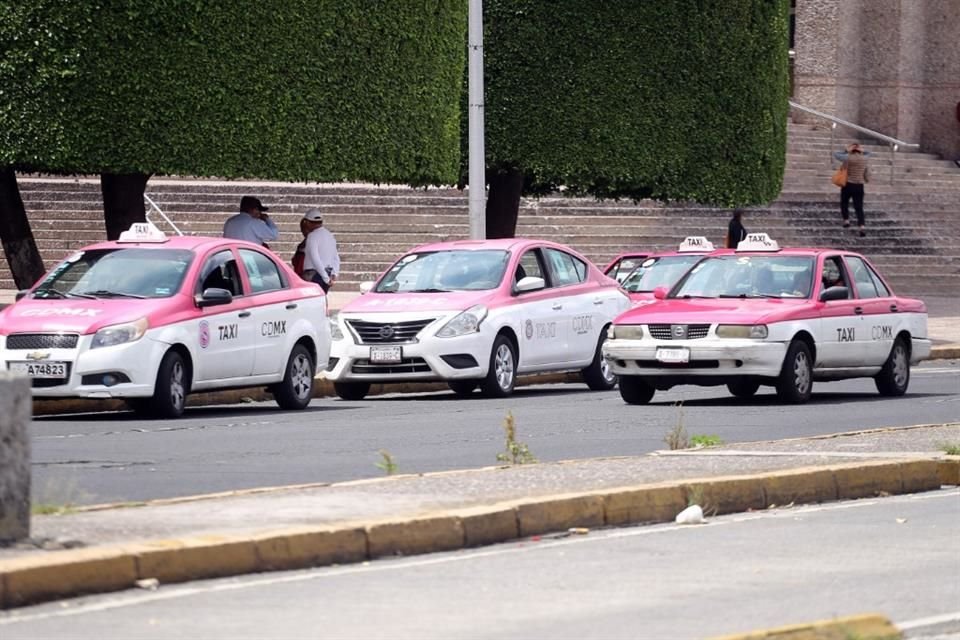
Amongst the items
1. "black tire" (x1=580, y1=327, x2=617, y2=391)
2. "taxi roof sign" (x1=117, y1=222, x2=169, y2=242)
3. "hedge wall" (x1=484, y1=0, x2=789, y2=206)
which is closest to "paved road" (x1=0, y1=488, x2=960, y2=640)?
"taxi roof sign" (x1=117, y1=222, x2=169, y2=242)

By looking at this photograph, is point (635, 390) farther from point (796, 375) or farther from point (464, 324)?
point (464, 324)

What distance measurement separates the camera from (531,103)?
1262 inches

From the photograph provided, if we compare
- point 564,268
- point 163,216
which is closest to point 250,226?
point 564,268

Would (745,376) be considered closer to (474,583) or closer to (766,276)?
(766,276)

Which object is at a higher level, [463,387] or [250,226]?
[250,226]

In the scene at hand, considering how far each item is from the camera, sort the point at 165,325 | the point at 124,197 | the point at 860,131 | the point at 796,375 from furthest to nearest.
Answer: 1. the point at 860,131
2. the point at 124,197
3. the point at 796,375
4. the point at 165,325

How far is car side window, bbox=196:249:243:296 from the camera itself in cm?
1888

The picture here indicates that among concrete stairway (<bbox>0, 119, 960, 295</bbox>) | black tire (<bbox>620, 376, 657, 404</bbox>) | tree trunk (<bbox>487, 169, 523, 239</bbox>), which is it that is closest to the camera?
black tire (<bbox>620, 376, 657, 404</bbox>)

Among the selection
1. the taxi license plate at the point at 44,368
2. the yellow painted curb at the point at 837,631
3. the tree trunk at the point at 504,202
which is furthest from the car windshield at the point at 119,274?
the tree trunk at the point at 504,202

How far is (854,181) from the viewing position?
4406 centimetres

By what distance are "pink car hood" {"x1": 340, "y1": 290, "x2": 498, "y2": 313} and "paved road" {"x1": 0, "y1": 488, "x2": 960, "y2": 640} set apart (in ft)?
33.4

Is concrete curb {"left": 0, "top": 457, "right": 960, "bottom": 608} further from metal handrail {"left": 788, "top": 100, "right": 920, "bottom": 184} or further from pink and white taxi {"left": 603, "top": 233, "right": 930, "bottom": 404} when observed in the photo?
metal handrail {"left": 788, "top": 100, "right": 920, "bottom": 184}

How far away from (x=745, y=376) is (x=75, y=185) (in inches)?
943

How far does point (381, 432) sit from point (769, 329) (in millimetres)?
4696
